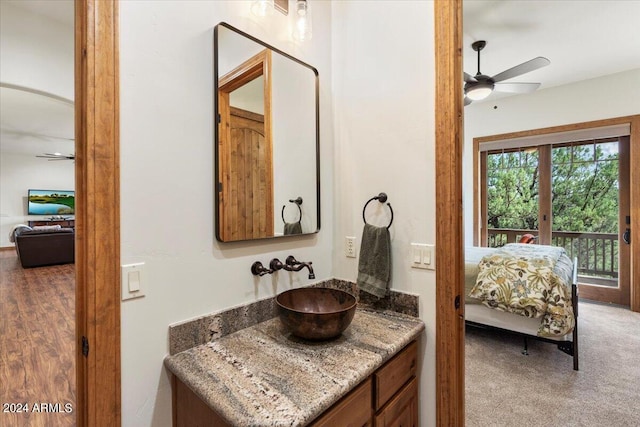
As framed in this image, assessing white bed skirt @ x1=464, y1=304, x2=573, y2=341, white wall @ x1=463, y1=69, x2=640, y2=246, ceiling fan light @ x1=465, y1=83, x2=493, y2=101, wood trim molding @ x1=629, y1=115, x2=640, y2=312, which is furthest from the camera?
white wall @ x1=463, y1=69, x2=640, y2=246

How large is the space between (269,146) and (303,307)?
0.79m

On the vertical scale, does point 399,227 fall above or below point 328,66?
below

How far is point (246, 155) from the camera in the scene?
1.34 m

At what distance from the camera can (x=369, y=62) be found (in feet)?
5.19

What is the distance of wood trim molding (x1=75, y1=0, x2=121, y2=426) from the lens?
0.90 metres

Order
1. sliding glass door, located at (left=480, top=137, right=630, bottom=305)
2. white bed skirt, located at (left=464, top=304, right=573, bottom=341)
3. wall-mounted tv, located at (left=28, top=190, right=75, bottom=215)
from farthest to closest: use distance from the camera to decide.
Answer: wall-mounted tv, located at (left=28, top=190, right=75, bottom=215)
sliding glass door, located at (left=480, top=137, right=630, bottom=305)
white bed skirt, located at (left=464, top=304, right=573, bottom=341)

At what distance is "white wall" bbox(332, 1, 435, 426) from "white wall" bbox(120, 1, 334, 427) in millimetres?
605

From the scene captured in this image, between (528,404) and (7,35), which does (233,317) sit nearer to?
(528,404)

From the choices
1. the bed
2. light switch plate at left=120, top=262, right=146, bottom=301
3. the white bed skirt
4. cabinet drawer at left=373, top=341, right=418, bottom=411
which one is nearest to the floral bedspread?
the bed

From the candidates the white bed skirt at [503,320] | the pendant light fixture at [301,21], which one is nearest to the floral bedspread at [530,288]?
the white bed skirt at [503,320]

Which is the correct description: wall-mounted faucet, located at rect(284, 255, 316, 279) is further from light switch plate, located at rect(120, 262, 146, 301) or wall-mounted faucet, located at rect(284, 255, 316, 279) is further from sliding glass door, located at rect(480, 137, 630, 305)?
sliding glass door, located at rect(480, 137, 630, 305)

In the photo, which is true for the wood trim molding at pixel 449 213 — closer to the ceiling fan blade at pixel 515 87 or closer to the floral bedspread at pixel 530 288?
the floral bedspread at pixel 530 288

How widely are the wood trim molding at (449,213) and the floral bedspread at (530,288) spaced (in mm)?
1554

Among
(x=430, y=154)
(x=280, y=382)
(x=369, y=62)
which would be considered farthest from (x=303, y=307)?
(x=369, y=62)
